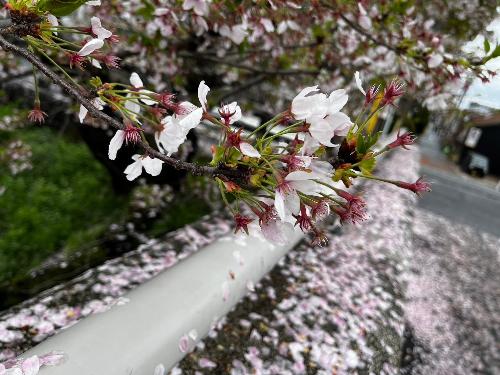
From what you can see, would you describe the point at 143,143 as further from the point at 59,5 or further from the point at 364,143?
the point at 364,143

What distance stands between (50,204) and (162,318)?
2983mm

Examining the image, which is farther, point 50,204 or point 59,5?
point 50,204

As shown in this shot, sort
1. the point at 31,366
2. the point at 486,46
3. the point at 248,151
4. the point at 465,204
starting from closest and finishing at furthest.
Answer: the point at 248,151 → the point at 31,366 → the point at 486,46 → the point at 465,204

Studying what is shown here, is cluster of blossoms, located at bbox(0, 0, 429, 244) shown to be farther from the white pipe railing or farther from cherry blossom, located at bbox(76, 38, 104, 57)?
the white pipe railing

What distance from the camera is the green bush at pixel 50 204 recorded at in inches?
144

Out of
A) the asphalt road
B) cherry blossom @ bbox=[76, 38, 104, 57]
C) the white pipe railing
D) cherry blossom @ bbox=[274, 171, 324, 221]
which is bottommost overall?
the asphalt road

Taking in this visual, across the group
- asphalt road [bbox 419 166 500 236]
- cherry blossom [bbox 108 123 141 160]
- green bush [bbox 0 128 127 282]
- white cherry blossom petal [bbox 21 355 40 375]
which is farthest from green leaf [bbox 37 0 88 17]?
asphalt road [bbox 419 166 500 236]

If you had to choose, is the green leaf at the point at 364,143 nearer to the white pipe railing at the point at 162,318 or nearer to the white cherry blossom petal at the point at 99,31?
the white cherry blossom petal at the point at 99,31

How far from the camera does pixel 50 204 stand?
4.42 m

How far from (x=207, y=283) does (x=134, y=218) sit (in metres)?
2.50

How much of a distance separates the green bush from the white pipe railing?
5.66 ft

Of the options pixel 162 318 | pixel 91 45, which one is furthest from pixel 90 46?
pixel 162 318

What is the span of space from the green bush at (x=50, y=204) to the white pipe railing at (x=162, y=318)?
1.73 m

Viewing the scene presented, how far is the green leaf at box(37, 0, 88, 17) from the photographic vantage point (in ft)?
3.57
